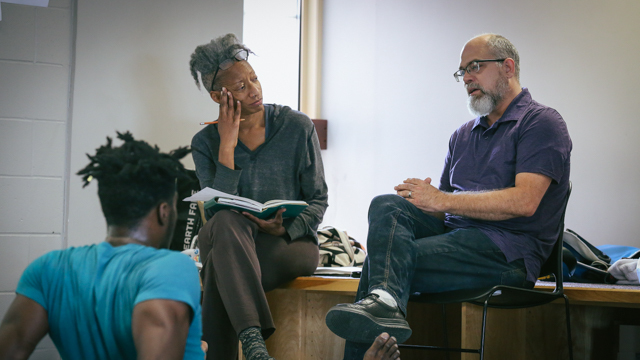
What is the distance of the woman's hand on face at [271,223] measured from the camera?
1.94m

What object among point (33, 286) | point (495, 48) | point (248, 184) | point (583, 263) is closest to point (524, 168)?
point (495, 48)

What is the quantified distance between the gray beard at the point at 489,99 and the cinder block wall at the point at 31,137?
175 centimetres

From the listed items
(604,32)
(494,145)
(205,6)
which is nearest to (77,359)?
(494,145)

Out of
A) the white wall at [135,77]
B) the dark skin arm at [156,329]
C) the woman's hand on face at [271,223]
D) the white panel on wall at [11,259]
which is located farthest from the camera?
the white wall at [135,77]

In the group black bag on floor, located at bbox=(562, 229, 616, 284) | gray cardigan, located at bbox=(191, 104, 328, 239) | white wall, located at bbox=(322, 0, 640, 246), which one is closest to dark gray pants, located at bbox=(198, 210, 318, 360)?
gray cardigan, located at bbox=(191, 104, 328, 239)

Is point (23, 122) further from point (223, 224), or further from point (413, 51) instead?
point (413, 51)

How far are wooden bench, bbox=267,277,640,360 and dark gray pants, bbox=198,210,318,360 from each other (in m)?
0.33

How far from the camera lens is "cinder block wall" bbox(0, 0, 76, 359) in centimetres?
237

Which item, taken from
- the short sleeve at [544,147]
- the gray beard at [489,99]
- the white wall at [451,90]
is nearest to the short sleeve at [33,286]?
the short sleeve at [544,147]

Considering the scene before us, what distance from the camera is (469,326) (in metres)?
2.03

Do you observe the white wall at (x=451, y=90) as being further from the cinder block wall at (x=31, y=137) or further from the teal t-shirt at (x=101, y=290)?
the teal t-shirt at (x=101, y=290)

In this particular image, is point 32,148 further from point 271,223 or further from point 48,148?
point 271,223

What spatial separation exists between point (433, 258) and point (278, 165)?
755 millimetres

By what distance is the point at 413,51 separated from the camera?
3.39m
